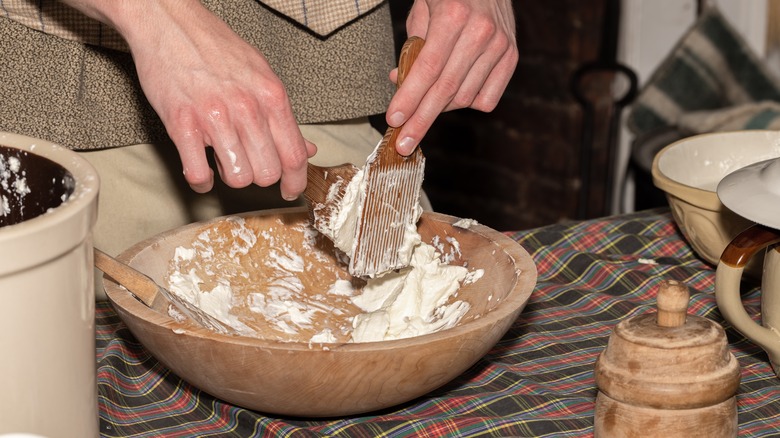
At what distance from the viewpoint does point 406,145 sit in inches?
37.8

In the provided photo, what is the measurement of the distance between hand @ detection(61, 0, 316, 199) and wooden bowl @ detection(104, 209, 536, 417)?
15 cm

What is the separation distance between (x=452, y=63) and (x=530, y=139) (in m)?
1.66

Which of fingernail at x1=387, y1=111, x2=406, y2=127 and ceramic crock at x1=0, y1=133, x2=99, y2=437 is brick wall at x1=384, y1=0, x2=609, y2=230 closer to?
fingernail at x1=387, y1=111, x2=406, y2=127

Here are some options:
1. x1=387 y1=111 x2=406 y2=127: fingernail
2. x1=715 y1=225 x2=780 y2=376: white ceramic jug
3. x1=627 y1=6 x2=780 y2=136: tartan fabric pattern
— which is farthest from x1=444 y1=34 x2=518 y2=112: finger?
x1=627 y1=6 x2=780 y2=136: tartan fabric pattern

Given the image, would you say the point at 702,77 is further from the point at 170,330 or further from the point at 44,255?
the point at 44,255

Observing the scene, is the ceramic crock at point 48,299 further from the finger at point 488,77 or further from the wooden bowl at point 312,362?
the finger at point 488,77

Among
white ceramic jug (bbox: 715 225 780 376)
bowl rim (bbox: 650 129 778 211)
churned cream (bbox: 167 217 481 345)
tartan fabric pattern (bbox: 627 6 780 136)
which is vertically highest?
white ceramic jug (bbox: 715 225 780 376)

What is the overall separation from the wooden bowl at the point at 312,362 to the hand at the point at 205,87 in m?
0.15

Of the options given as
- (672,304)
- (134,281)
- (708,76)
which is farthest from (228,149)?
(708,76)

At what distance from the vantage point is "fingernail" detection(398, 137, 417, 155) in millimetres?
960

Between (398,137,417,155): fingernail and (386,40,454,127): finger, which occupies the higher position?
(386,40,454,127): finger

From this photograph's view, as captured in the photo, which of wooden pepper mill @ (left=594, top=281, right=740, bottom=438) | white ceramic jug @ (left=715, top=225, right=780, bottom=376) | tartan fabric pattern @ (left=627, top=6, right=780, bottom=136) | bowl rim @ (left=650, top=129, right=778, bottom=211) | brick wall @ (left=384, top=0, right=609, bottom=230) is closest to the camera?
wooden pepper mill @ (left=594, top=281, right=740, bottom=438)

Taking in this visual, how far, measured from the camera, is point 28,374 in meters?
0.57

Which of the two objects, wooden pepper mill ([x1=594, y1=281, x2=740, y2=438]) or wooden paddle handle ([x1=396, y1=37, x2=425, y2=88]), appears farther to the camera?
wooden paddle handle ([x1=396, y1=37, x2=425, y2=88])
